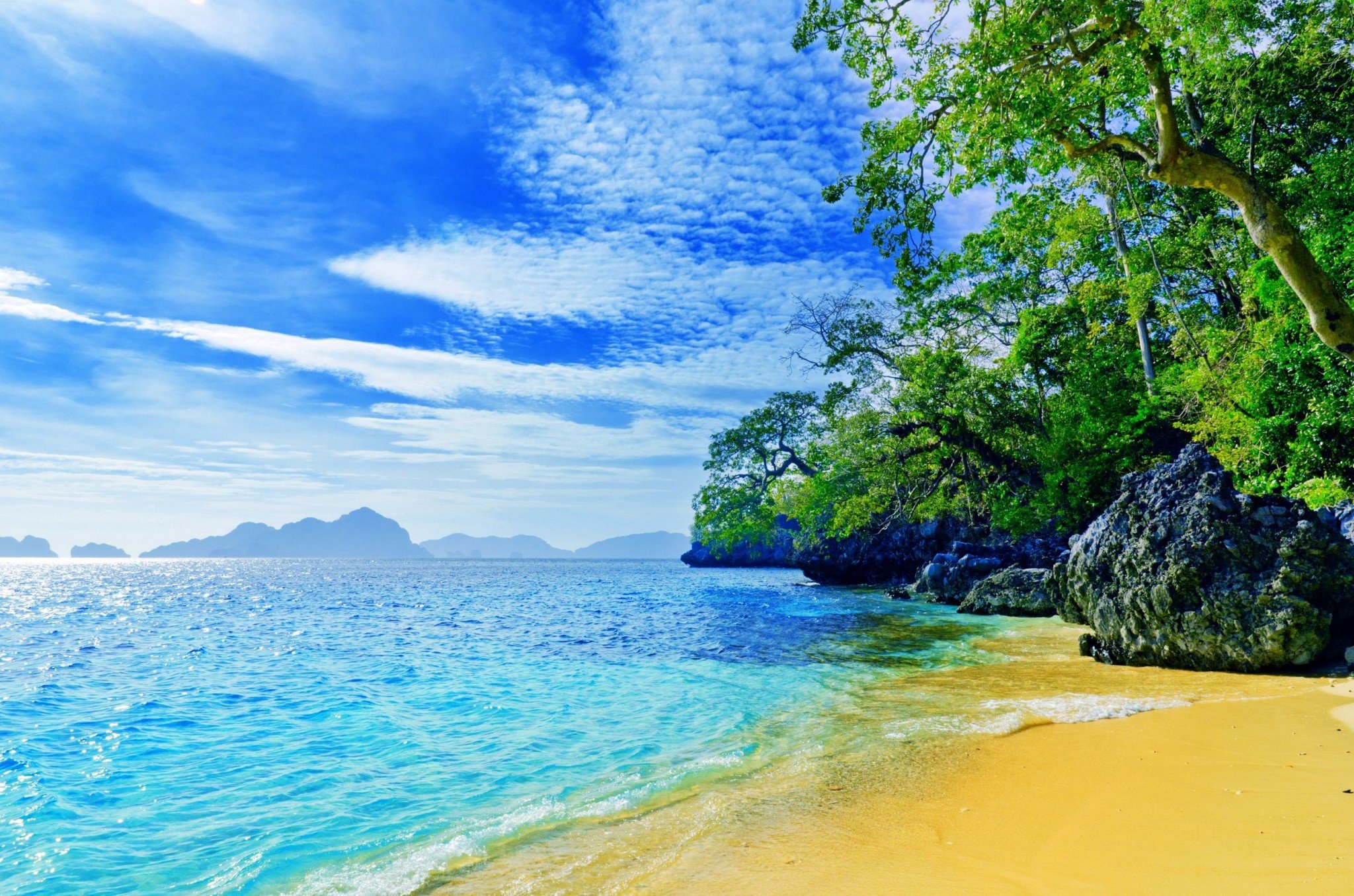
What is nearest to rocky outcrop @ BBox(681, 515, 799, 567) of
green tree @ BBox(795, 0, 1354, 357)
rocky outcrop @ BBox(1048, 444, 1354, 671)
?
rocky outcrop @ BBox(1048, 444, 1354, 671)

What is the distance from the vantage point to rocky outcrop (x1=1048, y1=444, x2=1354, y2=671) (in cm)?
991

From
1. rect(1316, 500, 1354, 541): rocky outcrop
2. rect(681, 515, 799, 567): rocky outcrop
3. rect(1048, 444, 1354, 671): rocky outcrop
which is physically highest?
rect(1316, 500, 1354, 541): rocky outcrop

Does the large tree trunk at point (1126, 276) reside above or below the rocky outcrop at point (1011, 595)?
above

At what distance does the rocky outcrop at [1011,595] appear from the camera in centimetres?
2142

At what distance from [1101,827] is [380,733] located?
8.61 metres

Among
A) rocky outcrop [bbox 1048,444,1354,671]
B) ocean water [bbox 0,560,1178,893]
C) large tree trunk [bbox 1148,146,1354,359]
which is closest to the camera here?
ocean water [bbox 0,560,1178,893]

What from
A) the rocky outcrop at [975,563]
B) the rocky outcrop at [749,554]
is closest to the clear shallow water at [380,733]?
the rocky outcrop at [975,563]

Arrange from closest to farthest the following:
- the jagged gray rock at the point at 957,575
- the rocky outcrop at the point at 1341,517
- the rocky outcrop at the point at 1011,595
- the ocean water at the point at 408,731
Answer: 1. the ocean water at the point at 408,731
2. the rocky outcrop at the point at 1341,517
3. the rocky outcrop at the point at 1011,595
4. the jagged gray rock at the point at 957,575

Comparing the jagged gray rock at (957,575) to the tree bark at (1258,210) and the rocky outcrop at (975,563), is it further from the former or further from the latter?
the tree bark at (1258,210)

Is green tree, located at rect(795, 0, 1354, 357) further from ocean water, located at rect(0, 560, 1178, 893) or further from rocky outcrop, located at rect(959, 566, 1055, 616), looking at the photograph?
rocky outcrop, located at rect(959, 566, 1055, 616)

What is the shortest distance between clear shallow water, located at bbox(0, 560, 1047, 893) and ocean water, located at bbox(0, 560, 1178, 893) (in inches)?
1.7

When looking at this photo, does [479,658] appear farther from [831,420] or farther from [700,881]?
[831,420]

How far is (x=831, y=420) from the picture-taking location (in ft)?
92.4

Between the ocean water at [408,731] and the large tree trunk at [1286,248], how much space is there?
15.9 feet
